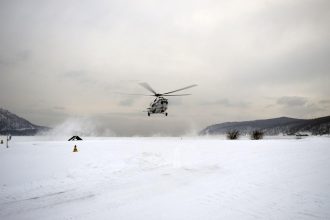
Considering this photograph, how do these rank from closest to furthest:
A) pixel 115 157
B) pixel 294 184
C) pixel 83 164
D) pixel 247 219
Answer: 1. pixel 247 219
2. pixel 294 184
3. pixel 83 164
4. pixel 115 157

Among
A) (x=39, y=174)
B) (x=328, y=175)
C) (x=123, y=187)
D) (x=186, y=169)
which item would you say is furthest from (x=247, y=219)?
(x=39, y=174)

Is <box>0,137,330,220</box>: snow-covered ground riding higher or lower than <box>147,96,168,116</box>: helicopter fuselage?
lower

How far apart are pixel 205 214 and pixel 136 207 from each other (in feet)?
8.04

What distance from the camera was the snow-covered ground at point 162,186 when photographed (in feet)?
27.4

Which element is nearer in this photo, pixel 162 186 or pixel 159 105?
pixel 162 186

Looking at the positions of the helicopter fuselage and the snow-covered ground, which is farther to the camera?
the helicopter fuselage

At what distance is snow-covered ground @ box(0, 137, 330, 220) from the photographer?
27.4 feet

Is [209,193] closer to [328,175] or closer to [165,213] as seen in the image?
[165,213]

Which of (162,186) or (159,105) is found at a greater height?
(159,105)

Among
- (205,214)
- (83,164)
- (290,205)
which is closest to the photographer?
(205,214)

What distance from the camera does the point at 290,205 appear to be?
8.69 metres

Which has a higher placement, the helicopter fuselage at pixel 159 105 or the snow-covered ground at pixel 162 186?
the helicopter fuselage at pixel 159 105

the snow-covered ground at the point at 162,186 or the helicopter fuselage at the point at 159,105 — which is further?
the helicopter fuselage at the point at 159,105

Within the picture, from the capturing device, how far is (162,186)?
12.2 meters
